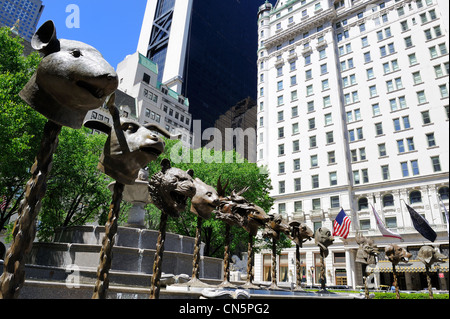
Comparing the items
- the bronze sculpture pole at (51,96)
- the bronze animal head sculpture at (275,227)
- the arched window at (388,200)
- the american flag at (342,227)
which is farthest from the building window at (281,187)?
the bronze sculpture pole at (51,96)

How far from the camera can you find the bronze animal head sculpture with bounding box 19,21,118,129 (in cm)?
330

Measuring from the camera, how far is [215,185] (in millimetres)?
26516

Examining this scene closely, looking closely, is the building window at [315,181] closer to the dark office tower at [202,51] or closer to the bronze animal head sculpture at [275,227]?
the bronze animal head sculpture at [275,227]

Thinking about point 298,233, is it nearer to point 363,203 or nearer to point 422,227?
point 422,227

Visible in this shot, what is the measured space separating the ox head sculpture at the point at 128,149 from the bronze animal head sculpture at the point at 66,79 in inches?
23.3

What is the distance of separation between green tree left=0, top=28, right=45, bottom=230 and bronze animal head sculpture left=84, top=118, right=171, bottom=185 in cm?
1524

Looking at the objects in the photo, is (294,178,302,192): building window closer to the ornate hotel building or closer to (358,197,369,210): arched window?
the ornate hotel building

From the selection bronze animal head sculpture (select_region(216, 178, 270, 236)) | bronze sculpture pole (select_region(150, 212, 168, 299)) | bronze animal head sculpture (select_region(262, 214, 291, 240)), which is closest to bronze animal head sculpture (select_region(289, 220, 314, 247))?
bronze animal head sculpture (select_region(262, 214, 291, 240))

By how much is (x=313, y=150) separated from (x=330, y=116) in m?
6.61

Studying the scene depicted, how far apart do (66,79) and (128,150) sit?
1170 millimetres

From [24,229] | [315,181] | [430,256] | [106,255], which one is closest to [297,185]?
[315,181]

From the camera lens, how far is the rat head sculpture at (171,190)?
5336mm
